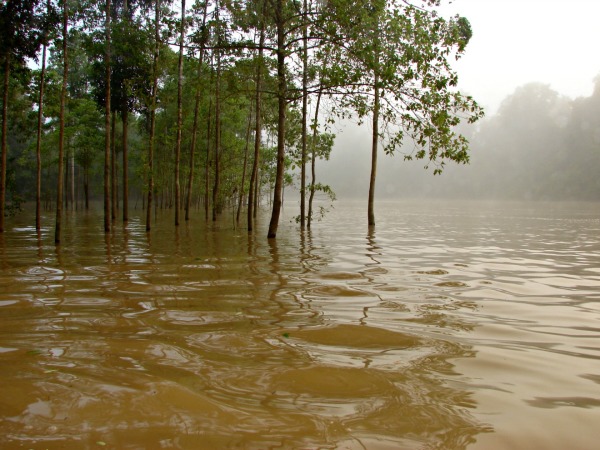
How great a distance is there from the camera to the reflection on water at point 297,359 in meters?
2.55

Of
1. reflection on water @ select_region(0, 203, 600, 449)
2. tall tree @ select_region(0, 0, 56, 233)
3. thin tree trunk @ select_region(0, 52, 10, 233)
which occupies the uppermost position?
tall tree @ select_region(0, 0, 56, 233)

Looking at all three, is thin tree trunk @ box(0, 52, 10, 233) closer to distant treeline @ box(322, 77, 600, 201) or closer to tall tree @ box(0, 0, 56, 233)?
tall tree @ box(0, 0, 56, 233)

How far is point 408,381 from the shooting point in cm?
332

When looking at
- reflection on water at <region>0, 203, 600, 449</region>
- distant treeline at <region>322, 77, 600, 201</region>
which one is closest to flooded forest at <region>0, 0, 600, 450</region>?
reflection on water at <region>0, 203, 600, 449</region>

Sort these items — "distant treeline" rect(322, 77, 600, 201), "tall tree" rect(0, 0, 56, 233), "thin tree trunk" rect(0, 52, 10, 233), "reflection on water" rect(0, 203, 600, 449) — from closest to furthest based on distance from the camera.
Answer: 1. "reflection on water" rect(0, 203, 600, 449)
2. "tall tree" rect(0, 0, 56, 233)
3. "thin tree trunk" rect(0, 52, 10, 233)
4. "distant treeline" rect(322, 77, 600, 201)

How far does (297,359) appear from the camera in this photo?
375 cm

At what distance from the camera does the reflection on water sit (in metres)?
2.55

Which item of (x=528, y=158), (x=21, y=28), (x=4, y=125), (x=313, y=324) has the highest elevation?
(x=528, y=158)

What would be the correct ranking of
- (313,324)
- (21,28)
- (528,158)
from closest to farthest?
(313,324) → (21,28) → (528,158)

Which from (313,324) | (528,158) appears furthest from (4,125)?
(528,158)

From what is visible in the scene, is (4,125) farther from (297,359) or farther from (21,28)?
(297,359)

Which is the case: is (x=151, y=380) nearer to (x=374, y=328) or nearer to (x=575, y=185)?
(x=374, y=328)

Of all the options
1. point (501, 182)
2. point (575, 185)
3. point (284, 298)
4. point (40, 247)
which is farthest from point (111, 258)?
point (501, 182)

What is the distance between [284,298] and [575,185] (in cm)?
8701
